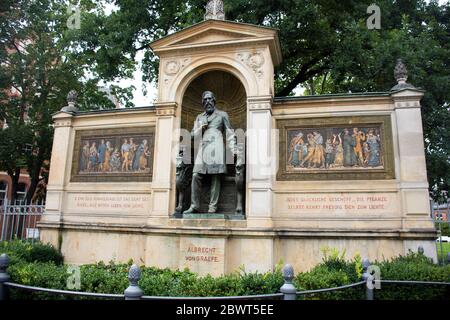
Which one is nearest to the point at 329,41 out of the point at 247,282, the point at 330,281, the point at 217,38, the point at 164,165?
the point at 217,38

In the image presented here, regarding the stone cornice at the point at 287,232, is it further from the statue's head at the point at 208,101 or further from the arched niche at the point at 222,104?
the statue's head at the point at 208,101

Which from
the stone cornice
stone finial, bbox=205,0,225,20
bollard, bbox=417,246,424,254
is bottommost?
bollard, bbox=417,246,424,254

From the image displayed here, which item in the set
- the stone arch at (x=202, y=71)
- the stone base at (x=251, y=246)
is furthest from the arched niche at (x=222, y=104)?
the stone base at (x=251, y=246)

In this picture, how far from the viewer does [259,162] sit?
34.4ft

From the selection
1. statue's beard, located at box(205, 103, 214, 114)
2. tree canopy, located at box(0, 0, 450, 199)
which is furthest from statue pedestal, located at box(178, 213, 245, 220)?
tree canopy, located at box(0, 0, 450, 199)

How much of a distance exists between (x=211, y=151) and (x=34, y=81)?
14767 millimetres

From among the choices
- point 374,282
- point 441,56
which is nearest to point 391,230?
point 374,282

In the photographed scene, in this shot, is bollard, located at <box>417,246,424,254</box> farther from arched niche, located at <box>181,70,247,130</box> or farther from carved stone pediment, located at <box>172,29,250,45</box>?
carved stone pediment, located at <box>172,29,250,45</box>

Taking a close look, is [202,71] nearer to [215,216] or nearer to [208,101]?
[208,101]

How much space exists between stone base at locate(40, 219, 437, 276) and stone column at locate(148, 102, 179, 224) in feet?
1.91

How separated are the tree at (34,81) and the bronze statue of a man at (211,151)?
11.0 m

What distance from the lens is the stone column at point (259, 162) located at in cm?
1012

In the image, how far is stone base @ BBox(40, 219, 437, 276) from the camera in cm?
941

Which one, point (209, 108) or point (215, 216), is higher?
point (209, 108)
